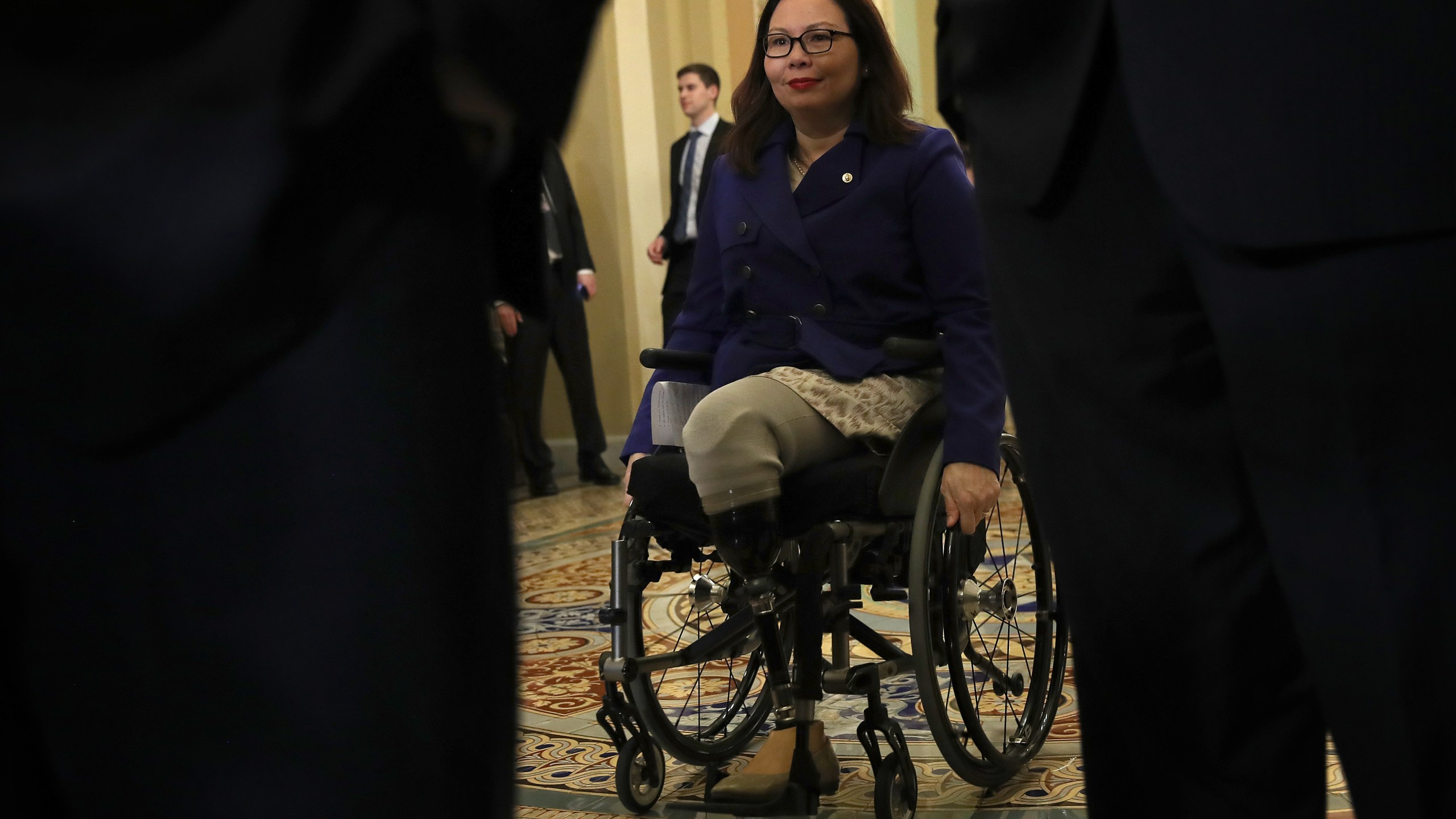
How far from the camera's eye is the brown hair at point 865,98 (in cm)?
226

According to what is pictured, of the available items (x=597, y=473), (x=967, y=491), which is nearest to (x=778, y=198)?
(x=967, y=491)

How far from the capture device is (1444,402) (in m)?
0.71

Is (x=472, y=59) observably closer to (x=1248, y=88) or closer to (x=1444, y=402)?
(x=1248, y=88)

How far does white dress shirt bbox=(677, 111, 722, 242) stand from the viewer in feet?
20.8

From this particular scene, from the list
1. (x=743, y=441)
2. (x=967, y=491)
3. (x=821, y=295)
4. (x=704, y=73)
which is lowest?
(x=967, y=491)

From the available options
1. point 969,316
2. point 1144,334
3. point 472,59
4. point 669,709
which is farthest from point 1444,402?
point 669,709

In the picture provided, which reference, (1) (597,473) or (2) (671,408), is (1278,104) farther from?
(1) (597,473)

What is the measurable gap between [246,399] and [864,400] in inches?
59.2

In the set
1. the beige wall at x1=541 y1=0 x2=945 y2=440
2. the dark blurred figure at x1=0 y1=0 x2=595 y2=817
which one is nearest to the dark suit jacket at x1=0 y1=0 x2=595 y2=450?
the dark blurred figure at x1=0 y1=0 x2=595 y2=817

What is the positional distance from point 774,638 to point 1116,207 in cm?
134

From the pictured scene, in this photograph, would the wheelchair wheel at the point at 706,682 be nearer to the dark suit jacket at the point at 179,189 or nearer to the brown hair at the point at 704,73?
the dark suit jacket at the point at 179,189

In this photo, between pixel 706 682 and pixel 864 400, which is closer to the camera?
pixel 864 400

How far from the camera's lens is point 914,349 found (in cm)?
208

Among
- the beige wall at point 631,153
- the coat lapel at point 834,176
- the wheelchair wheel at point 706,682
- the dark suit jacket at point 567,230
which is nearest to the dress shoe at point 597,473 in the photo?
the beige wall at point 631,153
